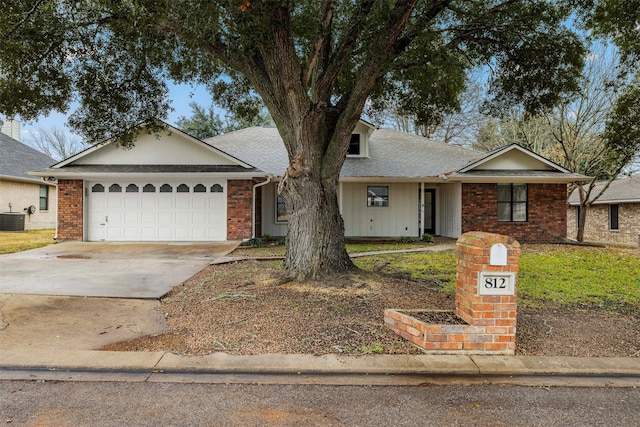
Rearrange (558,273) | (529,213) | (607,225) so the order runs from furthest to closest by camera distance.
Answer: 1. (607,225)
2. (529,213)
3. (558,273)

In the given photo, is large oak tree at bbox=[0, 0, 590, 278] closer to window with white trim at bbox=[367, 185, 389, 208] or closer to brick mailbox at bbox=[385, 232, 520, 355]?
brick mailbox at bbox=[385, 232, 520, 355]

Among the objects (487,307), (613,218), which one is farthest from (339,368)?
(613,218)

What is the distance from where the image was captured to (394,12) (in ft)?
20.2

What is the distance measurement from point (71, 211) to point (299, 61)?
35.3 feet

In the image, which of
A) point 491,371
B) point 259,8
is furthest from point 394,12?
point 491,371

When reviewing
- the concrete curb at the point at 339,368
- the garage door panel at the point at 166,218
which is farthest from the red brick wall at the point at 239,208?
the concrete curb at the point at 339,368

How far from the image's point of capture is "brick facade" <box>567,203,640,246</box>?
20.7 metres

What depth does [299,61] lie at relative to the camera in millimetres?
8141

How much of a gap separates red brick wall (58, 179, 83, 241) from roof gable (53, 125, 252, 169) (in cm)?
84

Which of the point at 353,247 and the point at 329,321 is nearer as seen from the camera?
the point at 329,321

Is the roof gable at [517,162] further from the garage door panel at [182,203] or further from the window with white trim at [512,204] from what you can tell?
the garage door panel at [182,203]

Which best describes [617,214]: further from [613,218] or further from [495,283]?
[495,283]

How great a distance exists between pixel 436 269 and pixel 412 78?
4.32 metres

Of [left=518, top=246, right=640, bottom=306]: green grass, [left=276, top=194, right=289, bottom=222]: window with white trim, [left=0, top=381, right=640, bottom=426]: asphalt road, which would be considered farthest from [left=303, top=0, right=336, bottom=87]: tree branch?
[left=276, top=194, right=289, bottom=222]: window with white trim
